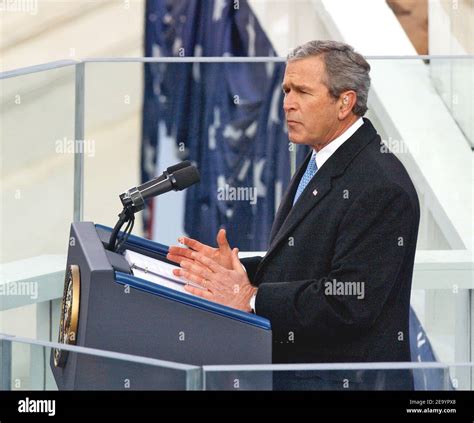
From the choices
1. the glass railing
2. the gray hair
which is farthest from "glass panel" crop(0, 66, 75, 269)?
the glass railing

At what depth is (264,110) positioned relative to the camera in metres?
3.66

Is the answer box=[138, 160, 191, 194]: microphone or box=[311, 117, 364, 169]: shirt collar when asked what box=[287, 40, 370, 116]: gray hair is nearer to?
box=[311, 117, 364, 169]: shirt collar

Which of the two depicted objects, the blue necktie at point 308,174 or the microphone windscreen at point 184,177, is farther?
the blue necktie at point 308,174

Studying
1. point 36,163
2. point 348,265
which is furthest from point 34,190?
point 348,265

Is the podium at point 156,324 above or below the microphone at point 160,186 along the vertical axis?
below

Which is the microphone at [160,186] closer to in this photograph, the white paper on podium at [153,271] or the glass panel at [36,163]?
the white paper on podium at [153,271]

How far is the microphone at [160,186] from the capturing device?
75.7 inches

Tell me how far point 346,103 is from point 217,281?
14.7 inches

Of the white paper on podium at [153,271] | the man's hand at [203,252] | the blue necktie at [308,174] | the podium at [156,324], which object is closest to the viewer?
the podium at [156,324]

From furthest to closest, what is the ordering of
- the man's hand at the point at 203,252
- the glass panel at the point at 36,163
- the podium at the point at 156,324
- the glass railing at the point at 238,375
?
the glass panel at the point at 36,163 < the man's hand at the point at 203,252 < the podium at the point at 156,324 < the glass railing at the point at 238,375

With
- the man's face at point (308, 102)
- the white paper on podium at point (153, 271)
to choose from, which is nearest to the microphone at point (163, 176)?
the white paper on podium at point (153, 271)

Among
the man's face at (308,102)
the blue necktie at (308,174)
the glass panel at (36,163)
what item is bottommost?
the blue necktie at (308,174)

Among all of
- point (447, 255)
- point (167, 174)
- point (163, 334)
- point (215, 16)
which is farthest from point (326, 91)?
point (215, 16)
